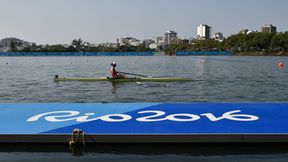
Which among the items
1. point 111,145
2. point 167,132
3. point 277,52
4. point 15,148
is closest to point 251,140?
point 167,132

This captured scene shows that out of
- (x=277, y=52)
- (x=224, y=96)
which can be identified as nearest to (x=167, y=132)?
(x=224, y=96)

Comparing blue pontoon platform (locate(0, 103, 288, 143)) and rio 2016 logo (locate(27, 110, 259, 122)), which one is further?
rio 2016 logo (locate(27, 110, 259, 122))

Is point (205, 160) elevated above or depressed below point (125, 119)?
below

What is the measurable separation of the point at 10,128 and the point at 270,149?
21.7ft

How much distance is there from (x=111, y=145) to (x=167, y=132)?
1.44m

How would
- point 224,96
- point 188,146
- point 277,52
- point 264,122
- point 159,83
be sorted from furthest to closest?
point 277,52, point 159,83, point 224,96, point 264,122, point 188,146

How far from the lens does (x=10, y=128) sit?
388 inches

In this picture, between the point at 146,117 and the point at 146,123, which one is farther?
the point at 146,117

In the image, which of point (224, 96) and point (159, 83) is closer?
point (224, 96)

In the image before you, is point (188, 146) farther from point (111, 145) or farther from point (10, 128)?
point (10, 128)

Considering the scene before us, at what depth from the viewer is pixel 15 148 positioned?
9.42 m

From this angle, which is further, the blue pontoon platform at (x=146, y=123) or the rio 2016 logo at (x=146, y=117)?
the rio 2016 logo at (x=146, y=117)

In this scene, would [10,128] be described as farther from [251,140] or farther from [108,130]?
[251,140]

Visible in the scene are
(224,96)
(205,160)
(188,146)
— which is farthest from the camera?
(224,96)
